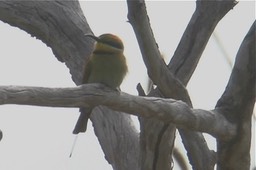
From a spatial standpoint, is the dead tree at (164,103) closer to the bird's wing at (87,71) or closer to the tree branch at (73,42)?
the tree branch at (73,42)

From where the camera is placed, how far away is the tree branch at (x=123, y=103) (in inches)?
105

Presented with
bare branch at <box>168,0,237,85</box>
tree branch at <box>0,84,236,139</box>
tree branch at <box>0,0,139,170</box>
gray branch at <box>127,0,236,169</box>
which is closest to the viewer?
tree branch at <box>0,84,236,139</box>

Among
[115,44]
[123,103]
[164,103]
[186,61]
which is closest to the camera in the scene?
[123,103]

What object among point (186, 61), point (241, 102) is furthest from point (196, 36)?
point (241, 102)

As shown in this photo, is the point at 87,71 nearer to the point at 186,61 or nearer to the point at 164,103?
the point at 186,61

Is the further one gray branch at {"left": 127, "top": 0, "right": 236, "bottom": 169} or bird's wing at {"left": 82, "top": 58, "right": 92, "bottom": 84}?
bird's wing at {"left": 82, "top": 58, "right": 92, "bottom": 84}

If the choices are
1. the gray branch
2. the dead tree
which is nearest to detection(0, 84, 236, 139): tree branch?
the dead tree

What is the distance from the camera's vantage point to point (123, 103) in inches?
115

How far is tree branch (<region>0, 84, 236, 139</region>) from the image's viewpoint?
2.67 m

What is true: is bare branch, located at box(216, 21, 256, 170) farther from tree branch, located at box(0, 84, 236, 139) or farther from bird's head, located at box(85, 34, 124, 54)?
bird's head, located at box(85, 34, 124, 54)

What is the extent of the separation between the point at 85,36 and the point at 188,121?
3.86 feet

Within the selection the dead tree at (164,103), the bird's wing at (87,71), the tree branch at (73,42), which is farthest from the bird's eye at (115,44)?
the tree branch at (73,42)

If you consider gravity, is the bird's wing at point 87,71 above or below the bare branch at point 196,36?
below

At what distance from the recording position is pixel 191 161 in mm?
3559
